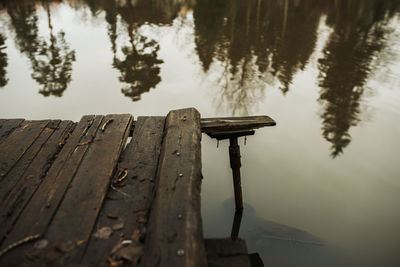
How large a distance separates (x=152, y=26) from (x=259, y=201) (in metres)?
21.0

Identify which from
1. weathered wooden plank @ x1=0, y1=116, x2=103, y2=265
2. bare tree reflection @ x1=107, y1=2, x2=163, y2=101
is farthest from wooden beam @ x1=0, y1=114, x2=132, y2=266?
bare tree reflection @ x1=107, y1=2, x2=163, y2=101

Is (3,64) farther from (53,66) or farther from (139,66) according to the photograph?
→ (139,66)

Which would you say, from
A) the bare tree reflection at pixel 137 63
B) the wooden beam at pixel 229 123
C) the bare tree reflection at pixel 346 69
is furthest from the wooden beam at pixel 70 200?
the bare tree reflection at pixel 137 63

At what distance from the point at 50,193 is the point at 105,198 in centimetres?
47

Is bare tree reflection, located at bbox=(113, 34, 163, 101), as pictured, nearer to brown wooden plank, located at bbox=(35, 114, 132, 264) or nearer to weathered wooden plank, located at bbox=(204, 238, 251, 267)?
brown wooden plank, located at bbox=(35, 114, 132, 264)

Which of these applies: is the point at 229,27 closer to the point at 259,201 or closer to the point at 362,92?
the point at 362,92

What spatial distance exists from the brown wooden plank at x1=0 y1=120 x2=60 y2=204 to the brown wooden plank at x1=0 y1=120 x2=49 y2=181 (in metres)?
0.04

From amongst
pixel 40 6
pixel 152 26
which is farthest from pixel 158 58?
pixel 40 6

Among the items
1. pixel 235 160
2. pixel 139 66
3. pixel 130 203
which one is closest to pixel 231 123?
pixel 235 160

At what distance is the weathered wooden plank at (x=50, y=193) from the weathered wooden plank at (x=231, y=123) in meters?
1.47

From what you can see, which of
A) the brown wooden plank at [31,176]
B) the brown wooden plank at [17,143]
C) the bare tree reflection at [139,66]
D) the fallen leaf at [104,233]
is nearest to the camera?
the fallen leaf at [104,233]

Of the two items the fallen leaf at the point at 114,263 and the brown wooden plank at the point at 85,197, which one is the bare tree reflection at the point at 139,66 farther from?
the fallen leaf at the point at 114,263

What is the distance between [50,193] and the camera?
7.82 ft

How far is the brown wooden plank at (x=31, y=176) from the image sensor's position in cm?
219
